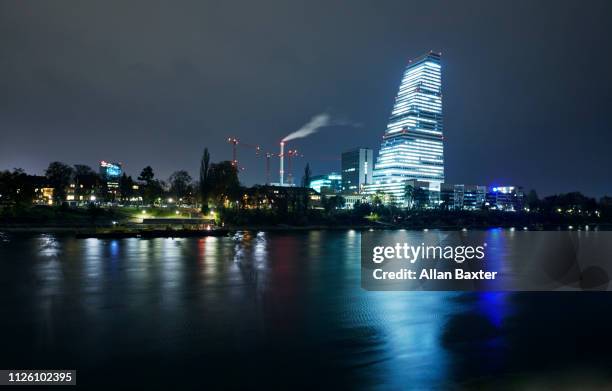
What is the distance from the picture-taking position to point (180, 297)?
21.0 metres

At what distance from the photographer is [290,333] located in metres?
15.1

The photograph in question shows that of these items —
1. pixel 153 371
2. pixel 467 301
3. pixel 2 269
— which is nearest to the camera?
pixel 153 371

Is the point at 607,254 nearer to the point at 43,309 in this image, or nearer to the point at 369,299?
the point at 369,299

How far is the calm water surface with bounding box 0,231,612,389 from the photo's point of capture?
1120cm

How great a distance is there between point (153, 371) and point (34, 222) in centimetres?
6992

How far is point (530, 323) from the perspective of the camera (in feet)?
56.0

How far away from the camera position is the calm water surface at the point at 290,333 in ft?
36.7

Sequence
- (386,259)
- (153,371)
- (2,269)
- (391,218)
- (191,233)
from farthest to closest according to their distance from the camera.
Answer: (391,218) < (191,233) < (386,259) < (2,269) < (153,371)

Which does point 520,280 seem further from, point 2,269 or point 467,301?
point 2,269

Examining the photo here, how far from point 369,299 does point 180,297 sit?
1006 centimetres

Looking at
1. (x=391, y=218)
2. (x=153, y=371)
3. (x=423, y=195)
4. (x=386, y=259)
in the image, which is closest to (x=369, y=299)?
(x=153, y=371)

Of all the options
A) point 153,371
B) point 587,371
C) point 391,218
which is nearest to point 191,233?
point 153,371

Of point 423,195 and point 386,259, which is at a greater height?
point 423,195

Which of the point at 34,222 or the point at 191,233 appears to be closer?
the point at 191,233
